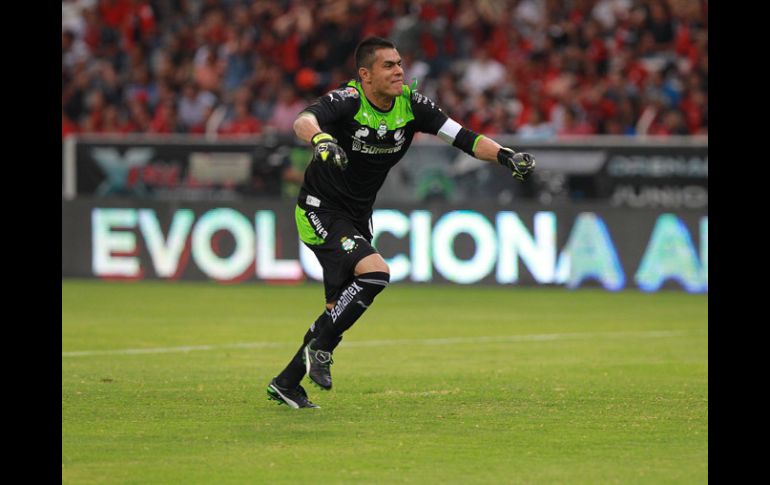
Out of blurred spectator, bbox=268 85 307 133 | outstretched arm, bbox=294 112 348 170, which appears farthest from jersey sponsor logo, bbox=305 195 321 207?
blurred spectator, bbox=268 85 307 133

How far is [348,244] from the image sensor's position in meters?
9.32

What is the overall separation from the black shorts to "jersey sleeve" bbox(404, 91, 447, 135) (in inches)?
32.1

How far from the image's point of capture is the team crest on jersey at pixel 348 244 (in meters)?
9.30

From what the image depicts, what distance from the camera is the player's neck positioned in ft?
30.8

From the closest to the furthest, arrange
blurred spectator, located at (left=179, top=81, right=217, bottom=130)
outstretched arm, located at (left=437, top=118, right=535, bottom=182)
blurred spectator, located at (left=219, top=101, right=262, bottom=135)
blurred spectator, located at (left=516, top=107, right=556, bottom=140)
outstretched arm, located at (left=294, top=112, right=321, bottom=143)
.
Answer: outstretched arm, located at (left=294, top=112, right=321, bottom=143), outstretched arm, located at (left=437, top=118, right=535, bottom=182), blurred spectator, located at (left=516, top=107, right=556, bottom=140), blurred spectator, located at (left=219, top=101, right=262, bottom=135), blurred spectator, located at (left=179, top=81, right=217, bottom=130)

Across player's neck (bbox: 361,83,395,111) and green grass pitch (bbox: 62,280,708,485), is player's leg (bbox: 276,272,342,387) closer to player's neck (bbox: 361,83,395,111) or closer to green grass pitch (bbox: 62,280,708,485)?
green grass pitch (bbox: 62,280,708,485)

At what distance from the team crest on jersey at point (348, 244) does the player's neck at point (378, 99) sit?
0.91m

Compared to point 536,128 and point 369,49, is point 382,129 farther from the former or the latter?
point 536,128

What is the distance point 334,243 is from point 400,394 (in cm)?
135

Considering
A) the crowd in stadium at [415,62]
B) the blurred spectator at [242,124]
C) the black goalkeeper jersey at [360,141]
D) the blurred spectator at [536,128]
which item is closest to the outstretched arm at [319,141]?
the black goalkeeper jersey at [360,141]

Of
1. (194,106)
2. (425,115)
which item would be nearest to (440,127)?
(425,115)

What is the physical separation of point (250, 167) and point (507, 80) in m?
4.49

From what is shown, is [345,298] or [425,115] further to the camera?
[425,115]

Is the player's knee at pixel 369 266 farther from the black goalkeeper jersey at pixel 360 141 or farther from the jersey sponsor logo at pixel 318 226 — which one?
the black goalkeeper jersey at pixel 360 141
